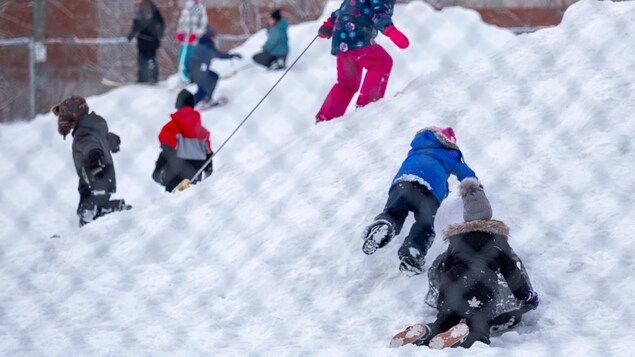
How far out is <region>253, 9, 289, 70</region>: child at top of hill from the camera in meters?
11.3

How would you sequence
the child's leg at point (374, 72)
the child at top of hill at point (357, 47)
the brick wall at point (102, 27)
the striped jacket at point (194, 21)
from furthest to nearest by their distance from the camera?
the brick wall at point (102, 27), the striped jacket at point (194, 21), the child's leg at point (374, 72), the child at top of hill at point (357, 47)

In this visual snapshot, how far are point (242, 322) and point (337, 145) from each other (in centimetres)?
195

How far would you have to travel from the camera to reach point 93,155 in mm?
6285

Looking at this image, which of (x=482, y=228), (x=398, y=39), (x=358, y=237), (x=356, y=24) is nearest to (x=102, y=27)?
(x=356, y=24)

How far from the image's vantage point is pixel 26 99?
15.6 m

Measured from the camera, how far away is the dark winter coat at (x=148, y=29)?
12.4 meters

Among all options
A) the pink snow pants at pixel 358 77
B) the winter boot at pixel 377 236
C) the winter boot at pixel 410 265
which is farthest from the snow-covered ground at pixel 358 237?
the winter boot at pixel 377 236

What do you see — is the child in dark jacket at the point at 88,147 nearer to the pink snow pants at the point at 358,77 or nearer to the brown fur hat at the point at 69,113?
the brown fur hat at the point at 69,113

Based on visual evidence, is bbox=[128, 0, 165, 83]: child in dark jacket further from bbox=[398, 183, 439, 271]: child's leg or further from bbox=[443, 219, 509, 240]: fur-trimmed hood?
bbox=[443, 219, 509, 240]: fur-trimmed hood

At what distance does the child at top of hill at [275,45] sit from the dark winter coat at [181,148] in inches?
177

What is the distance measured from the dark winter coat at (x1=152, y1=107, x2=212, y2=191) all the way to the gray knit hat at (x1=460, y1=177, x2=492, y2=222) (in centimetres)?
290

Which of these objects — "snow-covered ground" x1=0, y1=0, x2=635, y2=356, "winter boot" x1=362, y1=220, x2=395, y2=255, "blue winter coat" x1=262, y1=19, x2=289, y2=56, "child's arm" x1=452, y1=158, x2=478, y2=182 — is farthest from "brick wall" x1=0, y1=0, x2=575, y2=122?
"winter boot" x1=362, y1=220, x2=395, y2=255

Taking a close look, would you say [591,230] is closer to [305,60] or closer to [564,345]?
[564,345]

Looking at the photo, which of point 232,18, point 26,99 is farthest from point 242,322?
point 232,18
